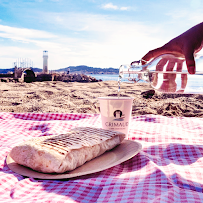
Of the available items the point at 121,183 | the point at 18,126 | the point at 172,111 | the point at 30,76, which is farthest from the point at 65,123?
the point at 30,76

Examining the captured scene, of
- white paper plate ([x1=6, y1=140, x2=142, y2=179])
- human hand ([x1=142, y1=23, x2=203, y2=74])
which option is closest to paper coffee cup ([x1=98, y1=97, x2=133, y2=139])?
white paper plate ([x1=6, y1=140, x2=142, y2=179])

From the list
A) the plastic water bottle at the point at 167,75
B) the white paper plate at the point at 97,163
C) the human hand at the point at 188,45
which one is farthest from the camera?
the plastic water bottle at the point at 167,75

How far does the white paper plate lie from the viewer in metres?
0.85

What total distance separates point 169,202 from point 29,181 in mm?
479

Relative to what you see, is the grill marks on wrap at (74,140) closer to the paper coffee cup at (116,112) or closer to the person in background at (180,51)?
the paper coffee cup at (116,112)

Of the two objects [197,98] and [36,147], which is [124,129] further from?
[197,98]

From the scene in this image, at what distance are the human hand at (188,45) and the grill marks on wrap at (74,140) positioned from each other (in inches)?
21.1

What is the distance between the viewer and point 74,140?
956 millimetres

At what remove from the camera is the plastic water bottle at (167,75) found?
4.76ft

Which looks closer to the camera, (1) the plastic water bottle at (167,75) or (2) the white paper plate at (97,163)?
(2) the white paper plate at (97,163)

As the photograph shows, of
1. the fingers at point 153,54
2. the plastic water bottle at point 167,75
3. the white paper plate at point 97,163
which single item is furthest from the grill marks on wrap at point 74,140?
the fingers at point 153,54

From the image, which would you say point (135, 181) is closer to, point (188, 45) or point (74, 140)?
point (74, 140)

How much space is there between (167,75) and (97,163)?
0.93 m

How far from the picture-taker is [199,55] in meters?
1.38
